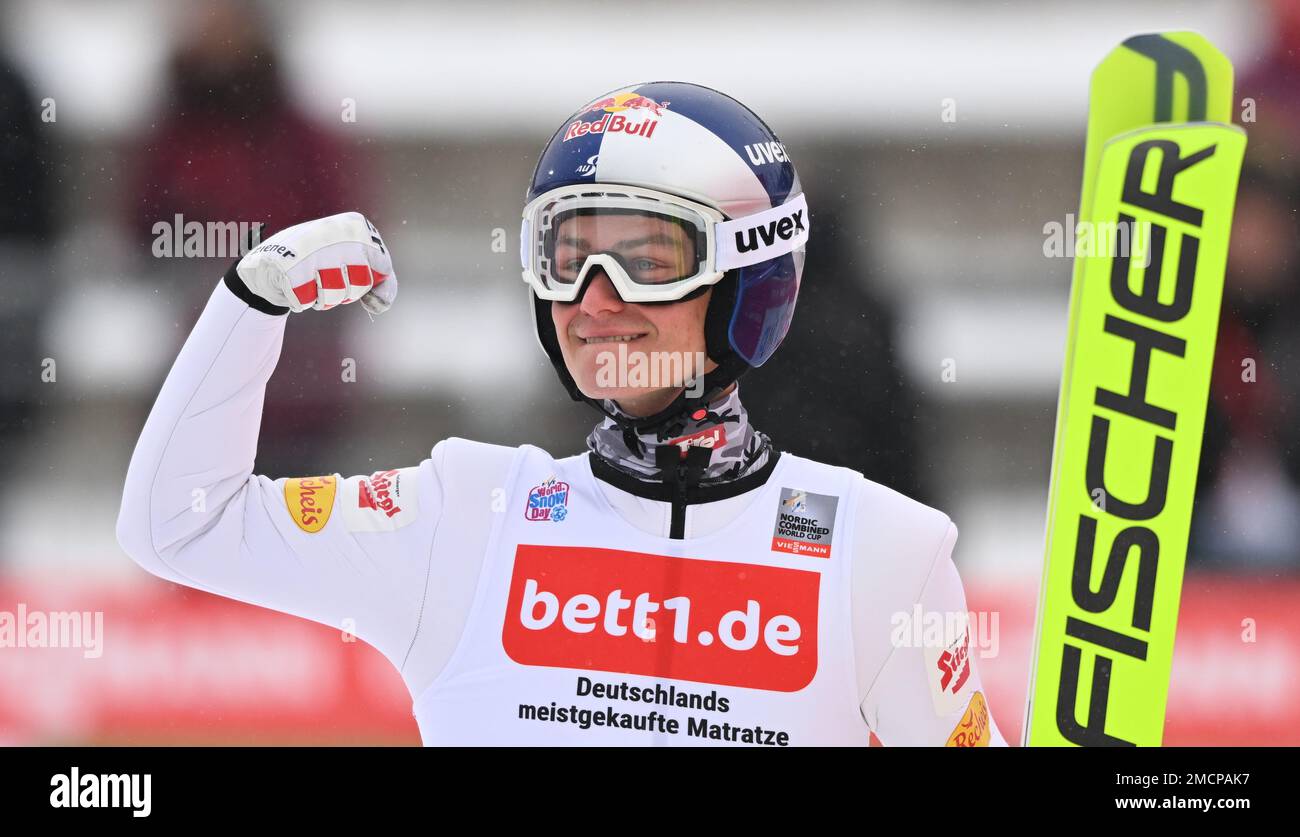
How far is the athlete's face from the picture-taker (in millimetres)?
2775

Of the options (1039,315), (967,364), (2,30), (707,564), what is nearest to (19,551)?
(2,30)

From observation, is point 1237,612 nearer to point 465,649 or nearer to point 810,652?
point 810,652

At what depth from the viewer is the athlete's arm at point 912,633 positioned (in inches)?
108

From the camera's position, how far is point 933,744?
2787 millimetres

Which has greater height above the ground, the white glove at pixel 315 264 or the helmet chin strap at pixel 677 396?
the white glove at pixel 315 264

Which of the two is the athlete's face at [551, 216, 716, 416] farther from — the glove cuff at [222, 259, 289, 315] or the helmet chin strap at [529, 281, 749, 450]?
the glove cuff at [222, 259, 289, 315]

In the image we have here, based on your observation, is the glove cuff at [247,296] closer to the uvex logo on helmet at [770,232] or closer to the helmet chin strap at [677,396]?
the helmet chin strap at [677,396]

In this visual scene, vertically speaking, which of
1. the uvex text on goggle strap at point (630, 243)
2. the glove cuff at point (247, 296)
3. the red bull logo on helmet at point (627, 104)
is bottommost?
the glove cuff at point (247, 296)

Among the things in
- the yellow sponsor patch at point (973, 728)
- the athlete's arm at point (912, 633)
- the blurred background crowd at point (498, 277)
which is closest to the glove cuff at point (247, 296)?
the athlete's arm at point (912, 633)

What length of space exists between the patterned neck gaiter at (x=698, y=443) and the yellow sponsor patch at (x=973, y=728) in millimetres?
604

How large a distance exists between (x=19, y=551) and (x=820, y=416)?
2.90 meters

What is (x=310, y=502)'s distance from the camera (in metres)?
Result: 2.85

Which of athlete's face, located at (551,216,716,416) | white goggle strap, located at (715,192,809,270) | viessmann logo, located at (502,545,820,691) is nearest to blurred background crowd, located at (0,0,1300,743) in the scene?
white goggle strap, located at (715,192,809,270)

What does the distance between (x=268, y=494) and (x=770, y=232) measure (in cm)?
108
